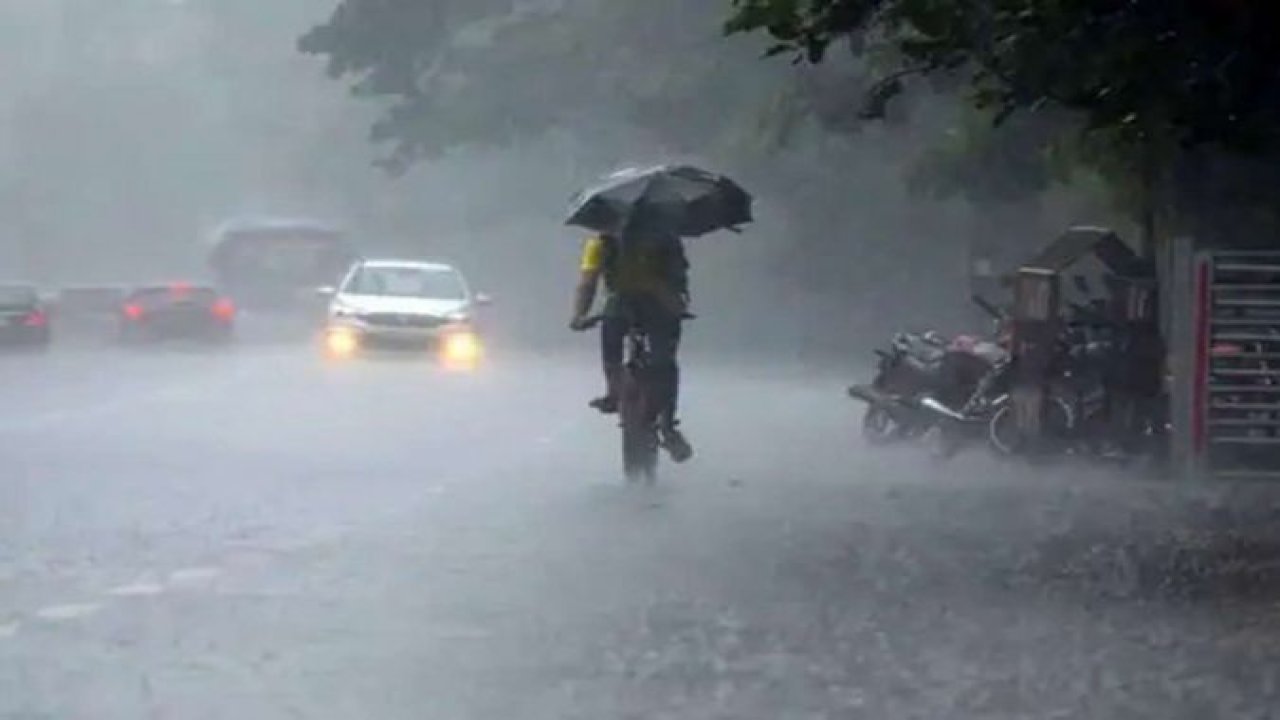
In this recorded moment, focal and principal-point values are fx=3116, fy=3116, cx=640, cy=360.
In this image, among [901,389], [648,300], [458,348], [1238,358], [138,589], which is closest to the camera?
[138,589]

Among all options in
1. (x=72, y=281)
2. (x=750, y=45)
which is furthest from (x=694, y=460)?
(x=72, y=281)

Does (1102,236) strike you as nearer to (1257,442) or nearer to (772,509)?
(1257,442)

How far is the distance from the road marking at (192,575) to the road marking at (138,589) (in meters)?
0.14

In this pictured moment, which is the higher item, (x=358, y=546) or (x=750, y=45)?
(x=750, y=45)

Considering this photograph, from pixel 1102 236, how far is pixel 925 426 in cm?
261

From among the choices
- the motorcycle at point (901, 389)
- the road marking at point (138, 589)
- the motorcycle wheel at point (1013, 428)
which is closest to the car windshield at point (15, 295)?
the motorcycle at point (901, 389)

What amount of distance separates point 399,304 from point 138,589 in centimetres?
3075

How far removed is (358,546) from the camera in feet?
55.3

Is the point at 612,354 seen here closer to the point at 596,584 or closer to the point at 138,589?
the point at 596,584

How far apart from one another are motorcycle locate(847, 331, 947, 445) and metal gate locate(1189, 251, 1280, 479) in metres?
4.27

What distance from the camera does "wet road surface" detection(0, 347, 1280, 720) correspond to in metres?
11.6

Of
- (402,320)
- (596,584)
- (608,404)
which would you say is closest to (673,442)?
(608,404)

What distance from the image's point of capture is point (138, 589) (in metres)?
14.6

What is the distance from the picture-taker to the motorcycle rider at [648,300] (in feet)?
68.3
